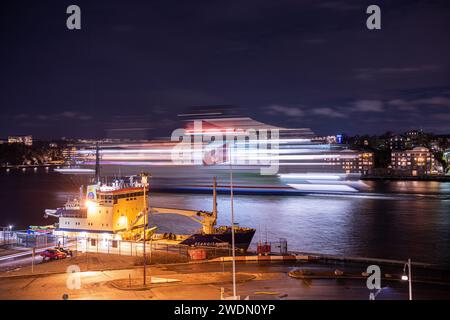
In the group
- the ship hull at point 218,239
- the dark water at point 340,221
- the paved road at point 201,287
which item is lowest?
the dark water at point 340,221

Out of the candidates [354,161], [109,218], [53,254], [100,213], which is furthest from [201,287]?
[354,161]

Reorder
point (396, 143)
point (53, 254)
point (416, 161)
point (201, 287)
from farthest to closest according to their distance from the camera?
point (396, 143) < point (416, 161) < point (53, 254) < point (201, 287)

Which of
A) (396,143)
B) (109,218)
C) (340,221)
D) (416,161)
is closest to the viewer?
(109,218)

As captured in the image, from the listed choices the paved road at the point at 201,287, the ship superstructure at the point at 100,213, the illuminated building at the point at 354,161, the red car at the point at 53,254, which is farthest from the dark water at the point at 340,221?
the illuminated building at the point at 354,161

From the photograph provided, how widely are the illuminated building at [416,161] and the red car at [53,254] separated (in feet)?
234

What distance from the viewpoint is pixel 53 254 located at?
10.3m

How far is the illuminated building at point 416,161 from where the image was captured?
248ft

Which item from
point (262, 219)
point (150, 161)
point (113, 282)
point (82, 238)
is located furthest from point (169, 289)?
point (150, 161)

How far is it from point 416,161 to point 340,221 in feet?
193

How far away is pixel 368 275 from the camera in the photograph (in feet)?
29.4

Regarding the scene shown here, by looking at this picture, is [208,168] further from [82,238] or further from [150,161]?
[82,238]

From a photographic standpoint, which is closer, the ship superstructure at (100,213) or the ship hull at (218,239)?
the ship superstructure at (100,213)

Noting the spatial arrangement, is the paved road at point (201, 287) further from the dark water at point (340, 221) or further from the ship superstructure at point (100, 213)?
the dark water at point (340, 221)

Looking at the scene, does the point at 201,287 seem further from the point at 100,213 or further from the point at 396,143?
the point at 396,143
